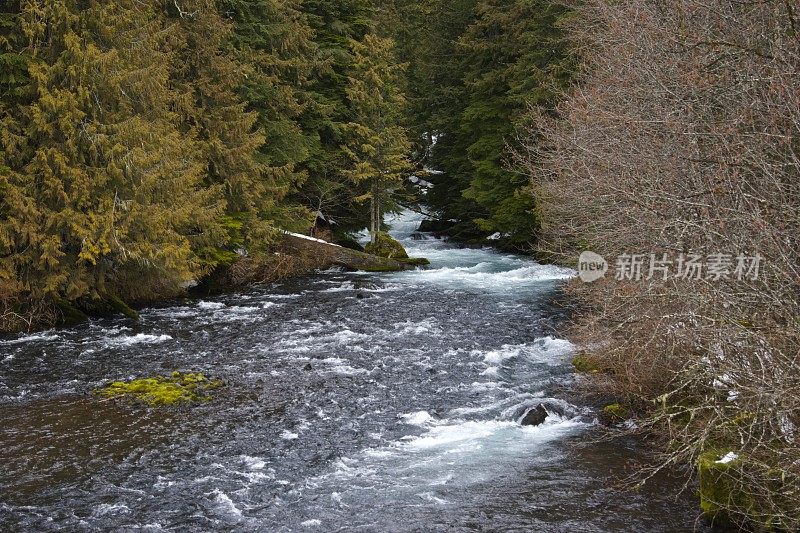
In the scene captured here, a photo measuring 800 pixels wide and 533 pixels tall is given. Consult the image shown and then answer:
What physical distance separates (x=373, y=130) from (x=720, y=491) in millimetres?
25296

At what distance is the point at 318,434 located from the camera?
11.2 m

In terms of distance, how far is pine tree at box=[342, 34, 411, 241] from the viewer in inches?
1210

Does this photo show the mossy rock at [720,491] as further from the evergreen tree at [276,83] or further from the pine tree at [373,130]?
the pine tree at [373,130]

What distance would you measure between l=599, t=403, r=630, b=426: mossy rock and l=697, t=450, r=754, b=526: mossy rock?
2980mm

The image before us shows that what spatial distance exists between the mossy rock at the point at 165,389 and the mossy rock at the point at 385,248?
16.1 m

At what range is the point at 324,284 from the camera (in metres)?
24.8

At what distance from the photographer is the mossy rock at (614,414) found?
1134 centimetres

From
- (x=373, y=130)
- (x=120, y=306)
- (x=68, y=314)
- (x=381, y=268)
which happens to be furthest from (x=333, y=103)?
(x=68, y=314)

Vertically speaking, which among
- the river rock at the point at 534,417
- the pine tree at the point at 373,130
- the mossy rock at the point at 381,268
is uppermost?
the pine tree at the point at 373,130

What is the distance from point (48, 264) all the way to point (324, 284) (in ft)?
29.9

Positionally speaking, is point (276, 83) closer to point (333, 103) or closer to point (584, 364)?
point (333, 103)

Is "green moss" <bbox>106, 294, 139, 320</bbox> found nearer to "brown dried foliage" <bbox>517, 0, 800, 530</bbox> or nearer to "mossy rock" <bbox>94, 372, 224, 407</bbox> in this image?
"mossy rock" <bbox>94, 372, 224, 407</bbox>

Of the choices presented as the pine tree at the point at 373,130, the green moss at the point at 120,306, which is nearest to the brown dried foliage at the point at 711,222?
the green moss at the point at 120,306

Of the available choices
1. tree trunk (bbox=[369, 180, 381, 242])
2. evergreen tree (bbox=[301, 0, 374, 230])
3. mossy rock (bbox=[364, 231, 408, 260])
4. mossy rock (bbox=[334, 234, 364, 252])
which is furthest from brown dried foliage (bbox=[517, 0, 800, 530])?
mossy rock (bbox=[334, 234, 364, 252])
